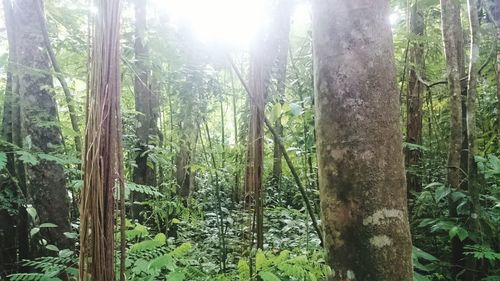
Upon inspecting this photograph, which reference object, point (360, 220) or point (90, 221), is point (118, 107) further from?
point (360, 220)

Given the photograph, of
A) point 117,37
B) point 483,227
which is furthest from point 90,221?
point 483,227

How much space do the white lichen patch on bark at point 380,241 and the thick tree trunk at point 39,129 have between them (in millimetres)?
2957

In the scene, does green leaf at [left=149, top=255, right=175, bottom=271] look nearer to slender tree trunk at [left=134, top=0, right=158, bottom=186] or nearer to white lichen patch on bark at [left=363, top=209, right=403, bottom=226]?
white lichen patch on bark at [left=363, top=209, right=403, bottom=226]

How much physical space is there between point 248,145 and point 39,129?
237 centimetres

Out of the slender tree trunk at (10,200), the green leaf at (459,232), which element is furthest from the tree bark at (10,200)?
the green leaf at (459,232)

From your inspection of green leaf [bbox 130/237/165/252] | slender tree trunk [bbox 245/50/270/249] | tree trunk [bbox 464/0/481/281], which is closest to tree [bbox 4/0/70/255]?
green leaf [bbox 130/237/165/252]

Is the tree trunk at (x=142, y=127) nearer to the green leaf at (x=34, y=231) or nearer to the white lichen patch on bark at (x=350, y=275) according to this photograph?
the green leaf at (x=34, y=231)

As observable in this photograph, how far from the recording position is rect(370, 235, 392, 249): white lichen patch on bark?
168 centimetres

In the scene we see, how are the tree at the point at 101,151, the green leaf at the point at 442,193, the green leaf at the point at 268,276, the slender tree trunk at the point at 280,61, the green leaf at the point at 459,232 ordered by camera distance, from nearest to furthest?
the tree at the point at 101,151 → the green leaf at the point at 268,276 → the slender tree trunk at the point at 280,61 → the green leaf at the point at 459,232 → the green leaf at the point at 442,193

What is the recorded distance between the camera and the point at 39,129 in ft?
12.4

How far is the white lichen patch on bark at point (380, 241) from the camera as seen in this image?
1.68 meters

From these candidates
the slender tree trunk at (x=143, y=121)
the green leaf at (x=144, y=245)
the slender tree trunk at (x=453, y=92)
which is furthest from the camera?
the slender tree trunk at (x=143, y=121)

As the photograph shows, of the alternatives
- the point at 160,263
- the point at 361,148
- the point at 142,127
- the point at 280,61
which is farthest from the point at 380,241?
the point at 142,127

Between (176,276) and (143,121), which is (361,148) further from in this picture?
(143,121)
